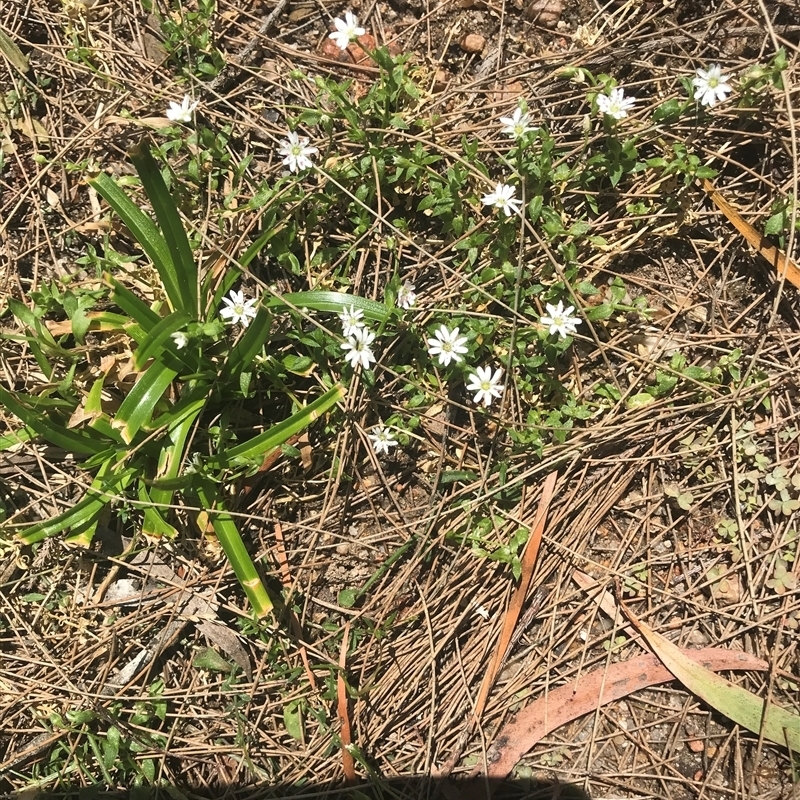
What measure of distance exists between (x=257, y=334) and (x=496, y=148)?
1230mm

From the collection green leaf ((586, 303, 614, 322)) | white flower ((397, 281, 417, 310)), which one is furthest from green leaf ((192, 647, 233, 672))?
green leaf ((586, 303, 614, 322))

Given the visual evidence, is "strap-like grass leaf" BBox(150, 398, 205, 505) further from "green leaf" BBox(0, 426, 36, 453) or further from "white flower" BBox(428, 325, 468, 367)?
"white flower" BBox(428, 325, 468, 367)

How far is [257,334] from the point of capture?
89.4 inches

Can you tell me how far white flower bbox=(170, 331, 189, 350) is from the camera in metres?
2.22

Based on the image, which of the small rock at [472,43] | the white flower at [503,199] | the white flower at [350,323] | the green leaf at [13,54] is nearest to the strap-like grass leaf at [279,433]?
the white flower at [350,323]

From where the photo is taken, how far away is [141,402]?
7.52 feet

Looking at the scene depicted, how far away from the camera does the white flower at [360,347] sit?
223cm

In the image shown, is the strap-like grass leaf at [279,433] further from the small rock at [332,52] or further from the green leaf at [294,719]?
the small rock at [332,52]

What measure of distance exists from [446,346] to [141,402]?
1121 mm

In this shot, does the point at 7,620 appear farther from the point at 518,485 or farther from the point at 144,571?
the point at 518,485

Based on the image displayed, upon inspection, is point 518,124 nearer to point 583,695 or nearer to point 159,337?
point 159,337

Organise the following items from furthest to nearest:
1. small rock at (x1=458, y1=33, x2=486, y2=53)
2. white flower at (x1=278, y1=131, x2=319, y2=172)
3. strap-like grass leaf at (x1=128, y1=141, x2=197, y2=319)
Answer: small rock at (x1=458, y1=33, x2=486, y2=53), white flower at (x1=278, y1=131, x2=319, y2=172), strap-like grass leaf at (x1=128, y1=141, x2=197, y2=319)

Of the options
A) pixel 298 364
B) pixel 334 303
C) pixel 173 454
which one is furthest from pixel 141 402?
pixel 334 303

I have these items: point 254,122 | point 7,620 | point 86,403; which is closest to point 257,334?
point 86,403
